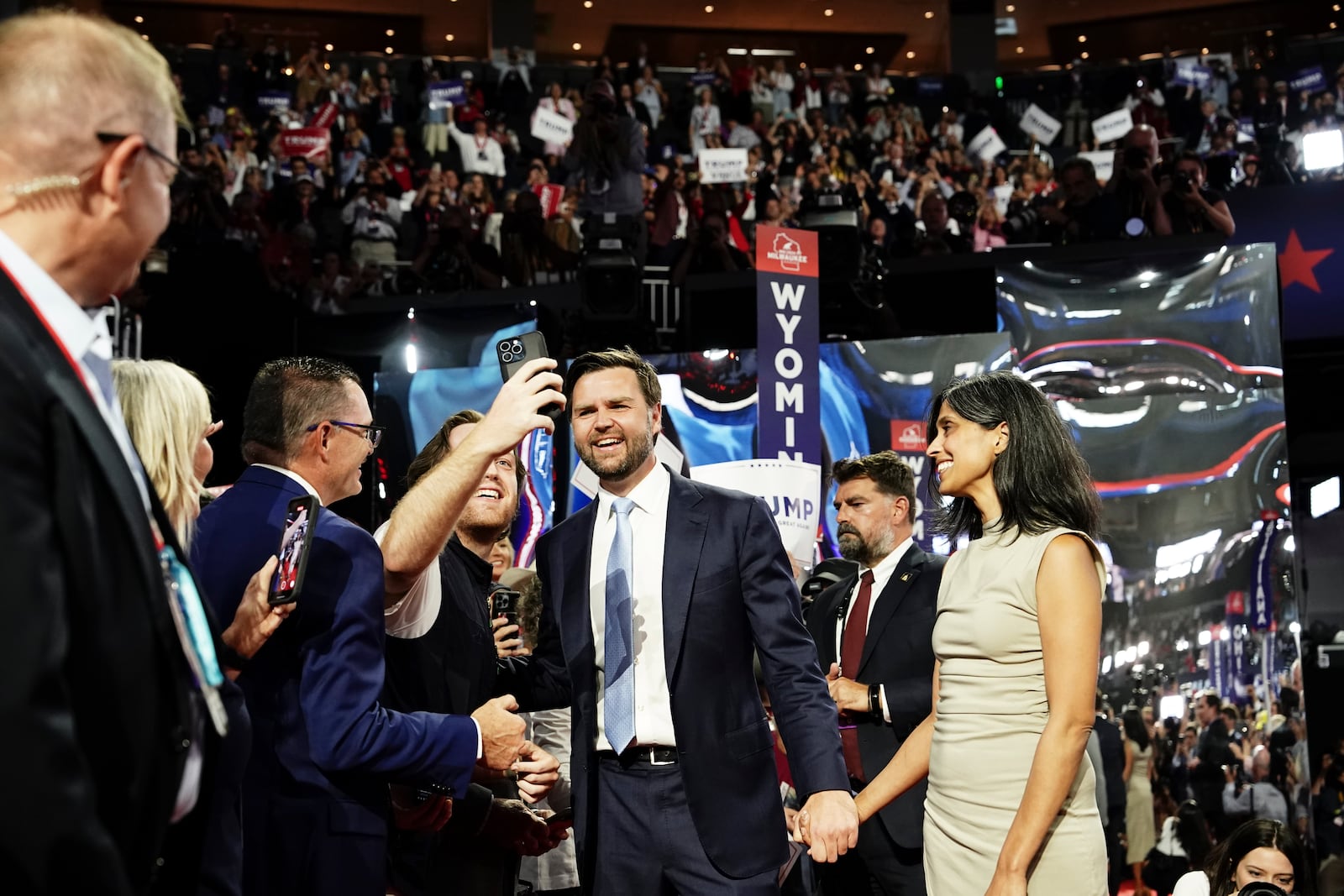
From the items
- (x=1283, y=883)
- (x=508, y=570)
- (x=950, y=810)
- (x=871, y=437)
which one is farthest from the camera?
(x=871, y=437)

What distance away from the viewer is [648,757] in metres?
2.74

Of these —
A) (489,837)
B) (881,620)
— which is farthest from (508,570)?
(489,837)

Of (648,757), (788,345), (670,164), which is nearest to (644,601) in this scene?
(648,757)

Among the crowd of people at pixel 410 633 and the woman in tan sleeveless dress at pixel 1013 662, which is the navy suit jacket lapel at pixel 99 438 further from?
the woman in tan sleeveless dress at pixel 1013 662

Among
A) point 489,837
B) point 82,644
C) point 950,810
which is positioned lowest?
point 489,837

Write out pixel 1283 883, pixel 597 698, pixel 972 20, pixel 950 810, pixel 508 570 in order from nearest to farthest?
1. pixel 950 810
2. pixel 597 698
3. pixel 1283 883
4. pixel 508 570
5. pixel 972 20

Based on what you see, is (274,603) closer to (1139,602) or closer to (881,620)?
(881,620)

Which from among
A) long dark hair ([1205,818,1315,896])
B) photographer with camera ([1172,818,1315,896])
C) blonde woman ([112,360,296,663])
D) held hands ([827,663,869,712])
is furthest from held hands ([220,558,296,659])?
long dark hair ([1205,818,1315,896])

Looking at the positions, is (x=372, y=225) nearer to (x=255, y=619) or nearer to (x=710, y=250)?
(x=710, y=250)

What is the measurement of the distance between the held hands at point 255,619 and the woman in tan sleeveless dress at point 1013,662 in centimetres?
124

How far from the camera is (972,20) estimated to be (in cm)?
1980

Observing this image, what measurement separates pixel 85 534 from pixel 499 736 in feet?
4.64

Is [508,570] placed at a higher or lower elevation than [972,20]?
lower

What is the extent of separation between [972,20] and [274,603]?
1967 cm
